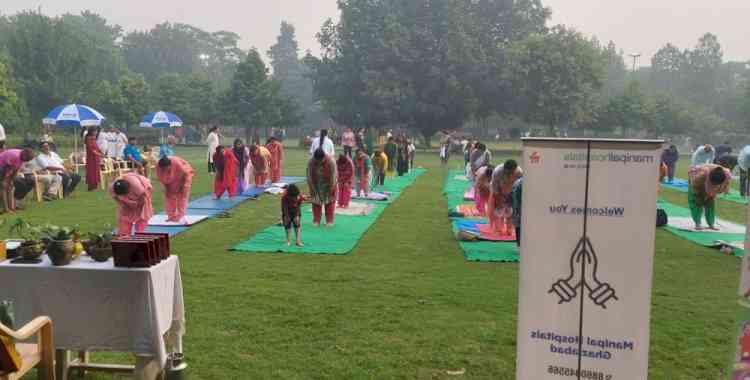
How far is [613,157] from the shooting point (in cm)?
314

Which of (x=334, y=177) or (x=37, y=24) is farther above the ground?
(x=37, y=24)

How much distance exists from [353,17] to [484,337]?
39.1 m

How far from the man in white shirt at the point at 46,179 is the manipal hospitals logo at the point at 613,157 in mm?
12802

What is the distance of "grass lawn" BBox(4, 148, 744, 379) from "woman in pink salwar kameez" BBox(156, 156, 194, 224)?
109cm

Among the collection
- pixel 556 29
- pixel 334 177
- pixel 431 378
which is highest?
pixel 556 29

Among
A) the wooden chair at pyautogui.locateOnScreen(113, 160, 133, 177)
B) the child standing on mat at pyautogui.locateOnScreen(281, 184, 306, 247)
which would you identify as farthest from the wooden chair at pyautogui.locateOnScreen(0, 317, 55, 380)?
the wooden chair at pyautogui.locateOnScreen(113, 160, 133, 177)

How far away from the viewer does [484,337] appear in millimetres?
5305

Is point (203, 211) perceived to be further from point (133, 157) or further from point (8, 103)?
point (8, 103)

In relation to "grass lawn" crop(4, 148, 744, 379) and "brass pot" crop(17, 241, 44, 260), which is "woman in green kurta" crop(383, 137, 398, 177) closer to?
"grass lawn" crop(4, 148, 744, 379)

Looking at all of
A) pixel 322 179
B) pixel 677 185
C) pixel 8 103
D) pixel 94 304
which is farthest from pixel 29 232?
pixel 8 103

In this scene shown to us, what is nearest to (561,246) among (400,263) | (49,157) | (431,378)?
(431,378)

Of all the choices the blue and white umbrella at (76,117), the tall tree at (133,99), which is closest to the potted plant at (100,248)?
the blue and white umbrella at (76,117)

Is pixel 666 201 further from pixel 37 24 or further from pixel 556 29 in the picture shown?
pixel 37 24

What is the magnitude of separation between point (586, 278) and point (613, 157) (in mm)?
618
